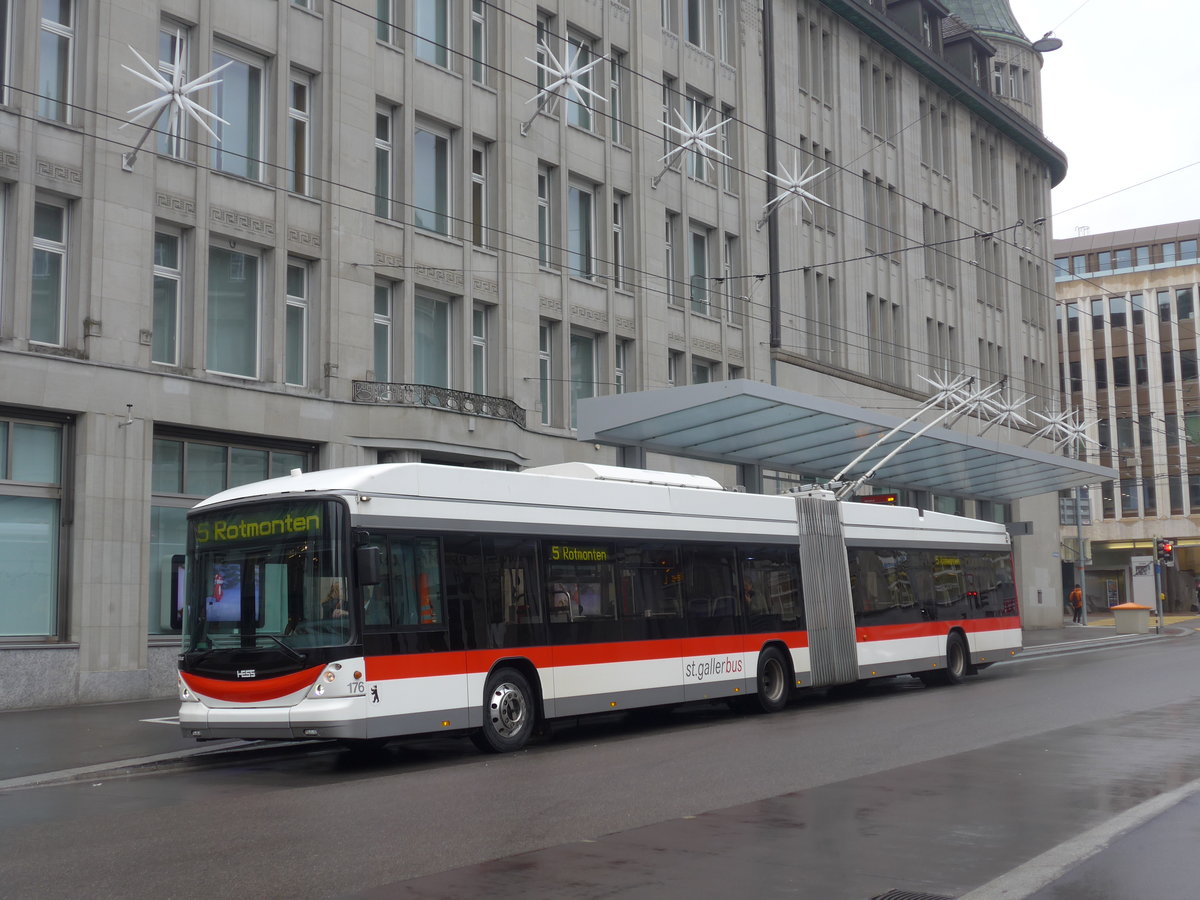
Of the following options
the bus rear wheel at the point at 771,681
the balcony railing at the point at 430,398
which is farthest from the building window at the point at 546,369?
the bus rear wheel at the point at 771,681

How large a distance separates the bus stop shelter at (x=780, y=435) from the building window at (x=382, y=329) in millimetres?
4175

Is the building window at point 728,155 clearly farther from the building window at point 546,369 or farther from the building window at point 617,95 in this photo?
the building window at point 546,369

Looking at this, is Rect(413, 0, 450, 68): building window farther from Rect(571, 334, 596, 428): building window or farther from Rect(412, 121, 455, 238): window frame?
Rect(571, 334, 596, 428): building window

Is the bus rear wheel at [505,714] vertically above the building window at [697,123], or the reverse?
the building window at [697,123]

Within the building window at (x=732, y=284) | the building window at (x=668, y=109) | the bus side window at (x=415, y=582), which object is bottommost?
the bus side window at (x=415, y=582)

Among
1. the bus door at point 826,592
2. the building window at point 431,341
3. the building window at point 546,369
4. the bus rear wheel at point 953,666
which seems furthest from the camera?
the building window at point 546,369

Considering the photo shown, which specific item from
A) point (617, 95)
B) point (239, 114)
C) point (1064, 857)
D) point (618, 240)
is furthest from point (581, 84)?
point (1064, 857)

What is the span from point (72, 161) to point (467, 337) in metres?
8.65

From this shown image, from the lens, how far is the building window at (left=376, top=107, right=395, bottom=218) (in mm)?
26188

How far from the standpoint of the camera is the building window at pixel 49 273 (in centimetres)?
2059

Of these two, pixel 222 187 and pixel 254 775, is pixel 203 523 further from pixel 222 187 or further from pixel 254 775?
pixel 222 187

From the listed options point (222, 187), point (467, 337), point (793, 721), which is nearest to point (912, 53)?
point (467, 337)

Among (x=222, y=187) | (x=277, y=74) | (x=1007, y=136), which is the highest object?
(x=1007, y=136)

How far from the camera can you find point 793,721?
17047 millimetres
